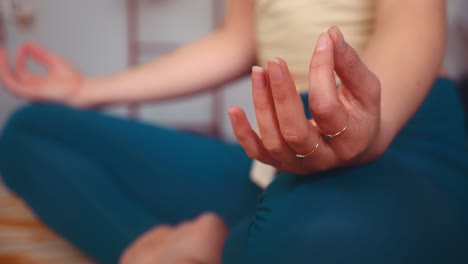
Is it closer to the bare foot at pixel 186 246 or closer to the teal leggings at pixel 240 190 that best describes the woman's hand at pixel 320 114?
the teal leggings at pixel 240 190

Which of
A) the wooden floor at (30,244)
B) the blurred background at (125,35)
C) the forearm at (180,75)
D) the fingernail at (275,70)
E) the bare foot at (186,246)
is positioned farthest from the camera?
the blurred background at (125,35)

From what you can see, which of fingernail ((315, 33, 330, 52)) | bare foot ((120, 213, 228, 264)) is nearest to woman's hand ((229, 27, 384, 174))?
fingernail ((315, 33, 330, 52))

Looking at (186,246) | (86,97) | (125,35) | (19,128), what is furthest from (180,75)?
(125,35)

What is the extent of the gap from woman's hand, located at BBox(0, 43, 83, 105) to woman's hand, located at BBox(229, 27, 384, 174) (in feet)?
1.82

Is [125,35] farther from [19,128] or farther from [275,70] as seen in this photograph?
[275,70]

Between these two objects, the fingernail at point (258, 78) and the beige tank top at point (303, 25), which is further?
the beige tank top at point (303, 25)

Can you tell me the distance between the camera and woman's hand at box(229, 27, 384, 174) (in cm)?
27

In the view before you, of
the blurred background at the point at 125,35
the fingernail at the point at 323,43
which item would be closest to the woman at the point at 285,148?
the fingernail at the point at 323,43

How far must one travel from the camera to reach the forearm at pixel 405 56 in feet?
1.15

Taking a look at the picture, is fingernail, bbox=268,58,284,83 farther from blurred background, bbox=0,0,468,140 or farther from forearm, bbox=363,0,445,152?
blurred background, bbox=0,0,468,140

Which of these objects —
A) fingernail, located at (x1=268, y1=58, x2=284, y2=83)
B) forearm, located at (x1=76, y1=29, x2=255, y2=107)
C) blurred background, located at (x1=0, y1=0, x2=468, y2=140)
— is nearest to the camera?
fingernail, located at (x1=268, y1=58, x2=284, y2=83)

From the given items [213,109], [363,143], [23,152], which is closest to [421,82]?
[363,143]

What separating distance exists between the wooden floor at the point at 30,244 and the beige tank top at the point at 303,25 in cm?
41

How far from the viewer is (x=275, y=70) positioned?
0.27 m
